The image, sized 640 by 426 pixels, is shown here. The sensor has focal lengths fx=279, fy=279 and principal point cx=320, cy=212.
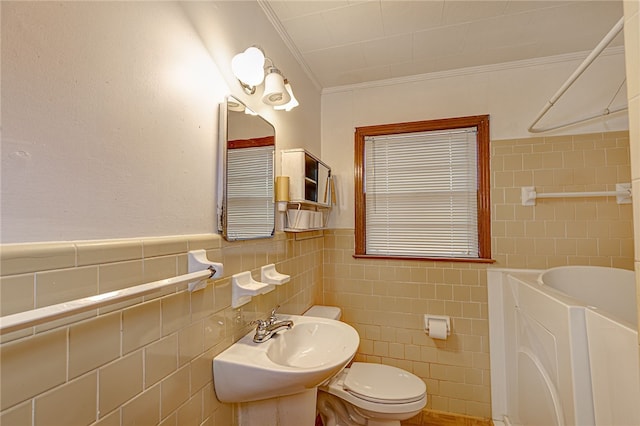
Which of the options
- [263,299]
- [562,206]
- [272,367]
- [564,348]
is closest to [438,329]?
[564,348]

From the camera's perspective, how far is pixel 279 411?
1.17 metres

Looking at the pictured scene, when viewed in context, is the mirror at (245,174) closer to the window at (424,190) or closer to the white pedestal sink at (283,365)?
the white pedestal sink at (283,365)

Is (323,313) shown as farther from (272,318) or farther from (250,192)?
(250,192)

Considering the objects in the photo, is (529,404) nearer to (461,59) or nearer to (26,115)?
(461,59)

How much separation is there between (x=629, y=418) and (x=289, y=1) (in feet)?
6.95

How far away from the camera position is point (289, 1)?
1.43m

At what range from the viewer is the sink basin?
0.95 m

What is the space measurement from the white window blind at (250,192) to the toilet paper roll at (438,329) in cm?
135

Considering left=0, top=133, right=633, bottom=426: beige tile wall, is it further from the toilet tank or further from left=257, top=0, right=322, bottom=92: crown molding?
left=257, top=0, right=322, bottom=92: crown molding

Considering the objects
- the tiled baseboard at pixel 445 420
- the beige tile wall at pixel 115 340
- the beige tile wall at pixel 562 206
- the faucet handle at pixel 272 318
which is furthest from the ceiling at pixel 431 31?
the tiled baseboard at pixel 445 420

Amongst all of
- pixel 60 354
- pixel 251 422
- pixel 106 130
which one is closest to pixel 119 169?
pixel 106 130

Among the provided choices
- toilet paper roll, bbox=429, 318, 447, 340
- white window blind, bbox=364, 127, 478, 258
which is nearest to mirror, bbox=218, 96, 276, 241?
white window blind, bbox=364, 127, 478, 258

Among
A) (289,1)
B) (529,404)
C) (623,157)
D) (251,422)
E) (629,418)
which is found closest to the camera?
(629,418)

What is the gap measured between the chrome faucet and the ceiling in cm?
156
